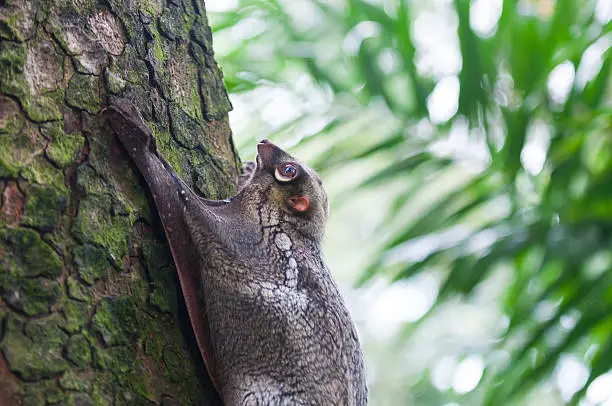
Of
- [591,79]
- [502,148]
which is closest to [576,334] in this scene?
[502,148]

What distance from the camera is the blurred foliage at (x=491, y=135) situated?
3840 millimetres

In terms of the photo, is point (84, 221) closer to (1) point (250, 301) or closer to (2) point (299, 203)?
(1) point (250, 301)

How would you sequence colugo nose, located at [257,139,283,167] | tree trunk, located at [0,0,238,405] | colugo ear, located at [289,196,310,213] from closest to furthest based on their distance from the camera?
tree trunk, located at [0,0,238,405]
colugo ear, located at [289,196,310,213]
colugo nose, located at [257,139,283,167]

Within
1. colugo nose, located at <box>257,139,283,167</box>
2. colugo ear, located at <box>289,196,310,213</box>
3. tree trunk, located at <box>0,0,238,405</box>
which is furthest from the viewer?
colugo nose, located at <box>257,139,283,167</box>

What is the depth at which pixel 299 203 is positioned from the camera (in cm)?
315

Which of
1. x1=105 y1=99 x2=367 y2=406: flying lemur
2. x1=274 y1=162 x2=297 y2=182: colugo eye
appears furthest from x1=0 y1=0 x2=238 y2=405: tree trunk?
x1=274 y1=162 x2=297 y2=182: colugo eye

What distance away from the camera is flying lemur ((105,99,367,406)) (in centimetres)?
244

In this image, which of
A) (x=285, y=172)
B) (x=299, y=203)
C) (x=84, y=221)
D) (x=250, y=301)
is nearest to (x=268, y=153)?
(x=285, y=172)

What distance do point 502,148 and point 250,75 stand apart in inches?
58.8

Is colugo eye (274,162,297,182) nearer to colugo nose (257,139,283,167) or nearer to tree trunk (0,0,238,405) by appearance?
colugo nose (257,139,283,167)

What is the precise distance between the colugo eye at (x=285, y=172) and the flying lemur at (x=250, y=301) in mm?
331

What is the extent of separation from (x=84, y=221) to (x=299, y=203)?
47.3 inches

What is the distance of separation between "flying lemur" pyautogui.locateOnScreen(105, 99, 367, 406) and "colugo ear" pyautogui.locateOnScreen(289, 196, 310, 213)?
0.77 ft

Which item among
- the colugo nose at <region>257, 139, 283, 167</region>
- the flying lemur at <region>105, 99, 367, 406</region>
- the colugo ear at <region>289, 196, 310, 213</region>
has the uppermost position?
the colugo nose at <region>257, 139, 283, 167</region>
